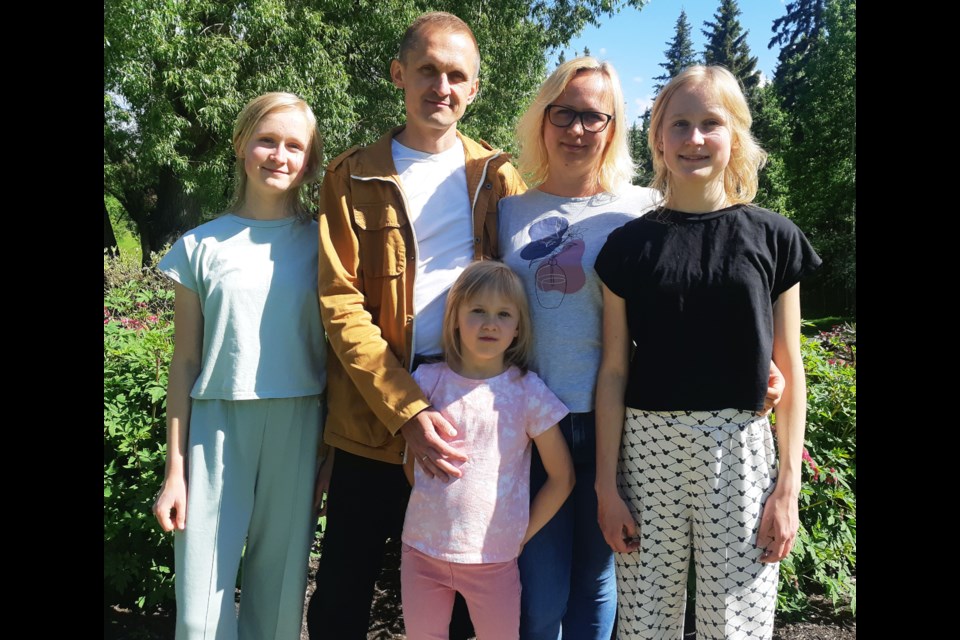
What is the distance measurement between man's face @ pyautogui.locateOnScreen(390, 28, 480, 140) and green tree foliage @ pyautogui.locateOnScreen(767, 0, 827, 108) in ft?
122

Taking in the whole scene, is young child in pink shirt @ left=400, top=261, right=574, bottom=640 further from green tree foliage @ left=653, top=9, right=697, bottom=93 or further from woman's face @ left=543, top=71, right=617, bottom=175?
green tree foliage @ left=653, top=9, right=697, bottom=93

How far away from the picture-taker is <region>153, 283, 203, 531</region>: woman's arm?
2330mm

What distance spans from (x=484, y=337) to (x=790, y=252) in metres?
0.95

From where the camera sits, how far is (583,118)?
2.40 m

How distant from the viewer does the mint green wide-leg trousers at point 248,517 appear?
91.2 inches

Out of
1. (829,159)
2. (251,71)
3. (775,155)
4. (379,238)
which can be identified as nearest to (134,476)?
(379,238)

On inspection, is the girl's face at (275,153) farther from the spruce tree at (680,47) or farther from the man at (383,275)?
the spruce tree at (680,47)

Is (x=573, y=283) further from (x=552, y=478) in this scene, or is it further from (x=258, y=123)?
(x=258, y=123)

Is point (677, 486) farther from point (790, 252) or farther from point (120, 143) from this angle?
point (120, 143)

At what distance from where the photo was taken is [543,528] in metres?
2.29

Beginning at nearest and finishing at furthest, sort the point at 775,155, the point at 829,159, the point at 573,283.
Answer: the point at 573,283
the point at 829,159
the point at 775,155

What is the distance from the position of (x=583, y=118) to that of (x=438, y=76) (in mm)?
528

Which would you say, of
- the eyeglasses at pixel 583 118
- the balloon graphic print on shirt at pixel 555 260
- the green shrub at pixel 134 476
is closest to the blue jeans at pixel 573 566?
the balloon graphic print on shirt at pixel 555 260
